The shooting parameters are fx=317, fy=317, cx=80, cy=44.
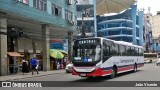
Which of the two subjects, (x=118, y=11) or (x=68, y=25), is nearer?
(x=68, y=25)

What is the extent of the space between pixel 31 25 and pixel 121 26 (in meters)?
56.0

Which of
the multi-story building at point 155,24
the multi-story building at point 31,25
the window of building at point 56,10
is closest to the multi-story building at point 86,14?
the multi-story building at point 31,25

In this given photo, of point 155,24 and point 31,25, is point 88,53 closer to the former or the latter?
point 31,25

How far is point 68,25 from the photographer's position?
151ft

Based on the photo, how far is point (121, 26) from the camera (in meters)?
91.4

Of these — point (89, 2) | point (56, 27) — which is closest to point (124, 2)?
point (89, 2)

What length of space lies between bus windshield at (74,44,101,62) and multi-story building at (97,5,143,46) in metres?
70.2

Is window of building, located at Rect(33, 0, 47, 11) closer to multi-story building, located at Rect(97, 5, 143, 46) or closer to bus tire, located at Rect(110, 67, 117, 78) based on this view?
bus tire, located at Rect(110, 67, 117, 78)

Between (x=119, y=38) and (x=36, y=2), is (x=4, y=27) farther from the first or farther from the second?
(x=119, y=38)

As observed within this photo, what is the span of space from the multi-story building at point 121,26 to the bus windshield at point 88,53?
70.2 m

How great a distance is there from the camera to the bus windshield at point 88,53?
67.0ft

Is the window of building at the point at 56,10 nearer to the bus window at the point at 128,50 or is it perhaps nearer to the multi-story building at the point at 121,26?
the bus window at the point at 128,50

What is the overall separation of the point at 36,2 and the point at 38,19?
6.41 ft

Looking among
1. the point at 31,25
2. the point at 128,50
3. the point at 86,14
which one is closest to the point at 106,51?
the point at 128,50
